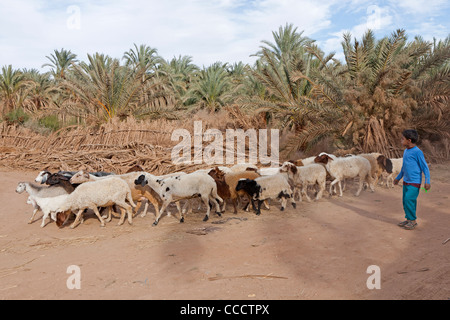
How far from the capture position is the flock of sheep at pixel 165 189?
7.41m

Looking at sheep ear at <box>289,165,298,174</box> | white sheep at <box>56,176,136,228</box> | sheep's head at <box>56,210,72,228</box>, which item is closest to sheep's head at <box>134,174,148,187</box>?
white sheep at <box>56,176,136,228</box>

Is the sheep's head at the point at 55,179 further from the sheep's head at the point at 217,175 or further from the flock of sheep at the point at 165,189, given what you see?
the sheep's head at the point at 217,175

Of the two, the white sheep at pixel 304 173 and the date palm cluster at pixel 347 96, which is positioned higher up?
the date palm cluster at pixel 347 96

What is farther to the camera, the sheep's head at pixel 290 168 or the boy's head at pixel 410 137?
→ the sheep's head at pixel 290 168

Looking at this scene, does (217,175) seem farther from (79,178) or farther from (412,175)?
(412,175)

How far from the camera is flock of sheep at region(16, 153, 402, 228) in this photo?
7.41m

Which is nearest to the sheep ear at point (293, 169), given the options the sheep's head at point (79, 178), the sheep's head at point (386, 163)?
the sheep's head at point (386, 163)

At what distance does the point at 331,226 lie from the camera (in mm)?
6746

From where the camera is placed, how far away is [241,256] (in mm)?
5266

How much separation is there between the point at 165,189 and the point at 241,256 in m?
3.04

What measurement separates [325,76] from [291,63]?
104 inches
